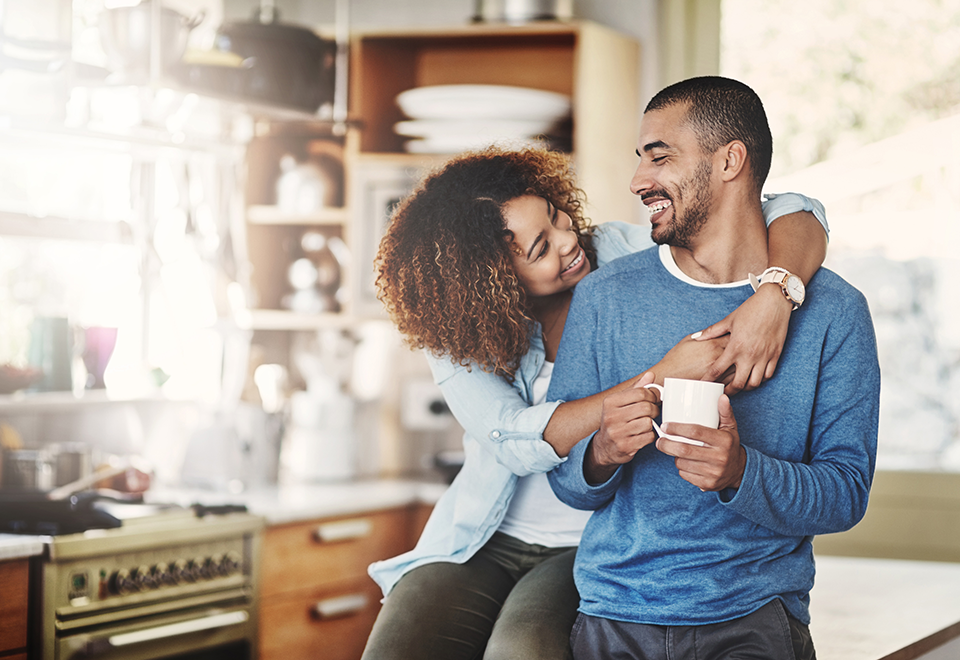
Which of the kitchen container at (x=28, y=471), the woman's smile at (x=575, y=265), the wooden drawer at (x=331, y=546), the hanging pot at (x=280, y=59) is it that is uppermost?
the hanging pot at (x=280, y=59)

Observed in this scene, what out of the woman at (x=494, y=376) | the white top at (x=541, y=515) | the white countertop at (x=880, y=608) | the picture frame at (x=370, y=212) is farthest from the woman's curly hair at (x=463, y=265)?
the picture frame at (x=370, y=212)

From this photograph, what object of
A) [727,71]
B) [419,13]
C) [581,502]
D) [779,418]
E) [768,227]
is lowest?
[581,502]

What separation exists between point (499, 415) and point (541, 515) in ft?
0.80

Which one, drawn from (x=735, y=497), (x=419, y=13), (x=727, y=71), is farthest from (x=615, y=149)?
(x=735, y=497)

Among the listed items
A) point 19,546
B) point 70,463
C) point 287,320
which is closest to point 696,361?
point 19,546

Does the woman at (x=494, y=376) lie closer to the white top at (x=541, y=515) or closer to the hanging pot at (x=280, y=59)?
the white top at (x=541, y=515)

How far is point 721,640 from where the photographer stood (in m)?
1.31

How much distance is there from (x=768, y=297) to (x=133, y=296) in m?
2.17

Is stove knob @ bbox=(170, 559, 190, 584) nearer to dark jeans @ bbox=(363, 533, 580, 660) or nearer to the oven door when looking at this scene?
the oven door

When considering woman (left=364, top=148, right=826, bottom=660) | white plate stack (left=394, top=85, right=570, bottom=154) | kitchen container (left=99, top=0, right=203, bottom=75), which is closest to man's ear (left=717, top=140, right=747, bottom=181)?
woman (left=364, top=148, right=826, bottom=660)

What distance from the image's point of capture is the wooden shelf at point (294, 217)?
9.68 feet

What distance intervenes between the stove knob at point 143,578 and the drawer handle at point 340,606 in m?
0.49

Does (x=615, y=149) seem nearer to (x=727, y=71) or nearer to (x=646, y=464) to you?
(x=727, y=71)

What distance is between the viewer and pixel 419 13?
318 centimetres
